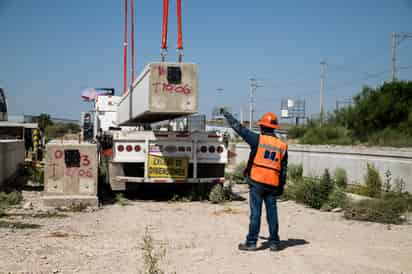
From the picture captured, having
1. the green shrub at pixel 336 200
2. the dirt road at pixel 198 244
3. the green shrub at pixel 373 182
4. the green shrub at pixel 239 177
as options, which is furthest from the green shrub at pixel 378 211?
the green shrub at pixel 239 177

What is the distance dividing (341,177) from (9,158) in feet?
30.6

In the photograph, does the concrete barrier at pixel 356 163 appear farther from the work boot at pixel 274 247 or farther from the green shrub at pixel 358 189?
the work boot at pixel 274 247

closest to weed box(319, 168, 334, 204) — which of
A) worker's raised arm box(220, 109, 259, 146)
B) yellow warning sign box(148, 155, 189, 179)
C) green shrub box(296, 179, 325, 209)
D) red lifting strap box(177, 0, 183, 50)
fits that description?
green shrub box(296, 179, 325, 209)

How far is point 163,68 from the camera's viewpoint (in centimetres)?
1133

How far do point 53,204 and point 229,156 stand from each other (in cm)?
438

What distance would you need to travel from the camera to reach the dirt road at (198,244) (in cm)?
636

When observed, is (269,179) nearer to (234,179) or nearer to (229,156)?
(229,156)

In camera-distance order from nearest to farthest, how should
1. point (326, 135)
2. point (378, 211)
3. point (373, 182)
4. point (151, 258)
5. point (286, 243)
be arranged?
point (151, 258), point (286, 243), point (378, 211), point (373, 182), point (326, 135)

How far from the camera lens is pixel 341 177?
14.8m

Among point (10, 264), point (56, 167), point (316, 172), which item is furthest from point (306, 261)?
point (316, 172)

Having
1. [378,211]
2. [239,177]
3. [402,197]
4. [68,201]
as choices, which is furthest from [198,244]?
[239,177]

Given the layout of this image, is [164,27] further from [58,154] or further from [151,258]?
[151,258]

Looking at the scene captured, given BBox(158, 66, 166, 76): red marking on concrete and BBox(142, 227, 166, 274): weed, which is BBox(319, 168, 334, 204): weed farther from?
BBox(142, 227, 166, 274): weed

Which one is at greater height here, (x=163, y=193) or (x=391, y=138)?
(x=391, y=138)
